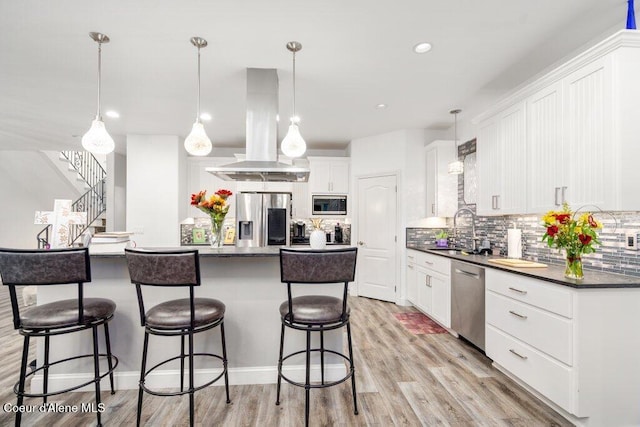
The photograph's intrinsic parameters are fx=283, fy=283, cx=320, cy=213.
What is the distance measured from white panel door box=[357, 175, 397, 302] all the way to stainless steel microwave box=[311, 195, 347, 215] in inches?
16.4

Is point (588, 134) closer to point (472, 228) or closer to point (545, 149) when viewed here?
point (545, 149)

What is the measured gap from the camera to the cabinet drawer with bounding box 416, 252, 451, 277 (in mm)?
3205

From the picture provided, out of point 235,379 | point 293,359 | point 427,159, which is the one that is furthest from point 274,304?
point 427,159

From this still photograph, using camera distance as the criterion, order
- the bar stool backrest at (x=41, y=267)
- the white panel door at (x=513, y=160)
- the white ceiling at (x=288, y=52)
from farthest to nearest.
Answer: the white panel door at (x=513, y=160), the white ceiling at (x=288, y=52), the bar stool backrest at (x=41, y=267)

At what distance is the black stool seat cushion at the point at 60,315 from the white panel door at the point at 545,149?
338 centimetres

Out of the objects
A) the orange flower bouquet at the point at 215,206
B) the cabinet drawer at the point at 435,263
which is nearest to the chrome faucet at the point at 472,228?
the cabinet drawer at the point at 435,263

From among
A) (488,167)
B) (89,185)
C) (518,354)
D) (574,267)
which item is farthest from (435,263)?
(89,185)

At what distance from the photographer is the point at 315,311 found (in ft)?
5.81

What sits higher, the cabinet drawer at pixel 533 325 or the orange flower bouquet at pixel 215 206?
the orange flower bouquet at pixel 215 206

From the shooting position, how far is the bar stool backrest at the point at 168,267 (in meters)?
1.62

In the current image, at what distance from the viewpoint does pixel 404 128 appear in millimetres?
4402

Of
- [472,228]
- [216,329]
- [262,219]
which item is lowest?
[216,329]

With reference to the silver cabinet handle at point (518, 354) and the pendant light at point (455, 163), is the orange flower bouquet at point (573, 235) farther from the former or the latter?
the pendant light at point (455, 163)

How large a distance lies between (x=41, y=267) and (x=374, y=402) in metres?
2.27
